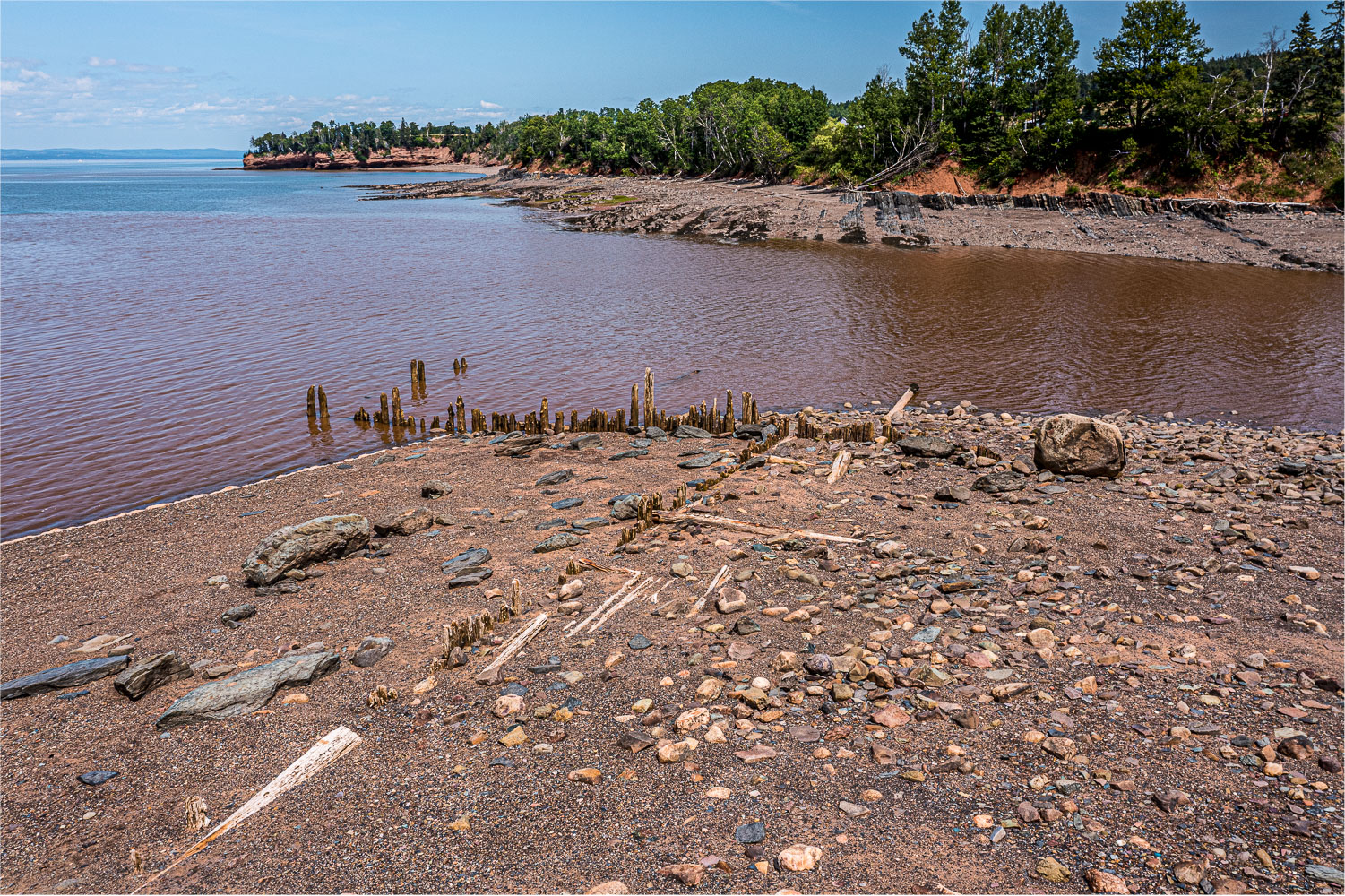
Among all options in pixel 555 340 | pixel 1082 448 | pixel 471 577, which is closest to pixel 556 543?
pixel 471 577

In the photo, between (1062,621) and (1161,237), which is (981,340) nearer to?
(1062,621)

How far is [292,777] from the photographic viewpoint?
21.4 ft

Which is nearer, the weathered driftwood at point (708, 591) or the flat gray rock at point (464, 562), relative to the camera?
the weathered driftwood at point (708, 591)

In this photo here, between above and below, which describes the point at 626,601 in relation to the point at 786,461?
below

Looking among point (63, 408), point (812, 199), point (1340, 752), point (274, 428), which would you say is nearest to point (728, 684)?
point (1340, 752)

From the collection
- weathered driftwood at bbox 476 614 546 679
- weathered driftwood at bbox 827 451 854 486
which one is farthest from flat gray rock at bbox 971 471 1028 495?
weathered driftwood at bbox 476 614 546 679

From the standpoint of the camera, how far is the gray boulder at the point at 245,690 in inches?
292

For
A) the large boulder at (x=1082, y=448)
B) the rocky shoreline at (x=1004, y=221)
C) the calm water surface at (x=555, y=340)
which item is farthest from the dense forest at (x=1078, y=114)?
the large boulder at (x=1082, y=448)

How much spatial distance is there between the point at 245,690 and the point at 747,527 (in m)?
6.82

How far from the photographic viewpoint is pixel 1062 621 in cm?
835

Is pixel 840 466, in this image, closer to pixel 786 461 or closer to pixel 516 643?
pixel 786 461

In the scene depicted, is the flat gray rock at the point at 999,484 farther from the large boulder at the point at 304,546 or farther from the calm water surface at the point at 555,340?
the large boulder at the point at 304,546

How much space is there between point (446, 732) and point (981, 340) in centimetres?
A: 2555

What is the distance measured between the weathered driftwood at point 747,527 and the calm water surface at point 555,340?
A: 28.0 feet
